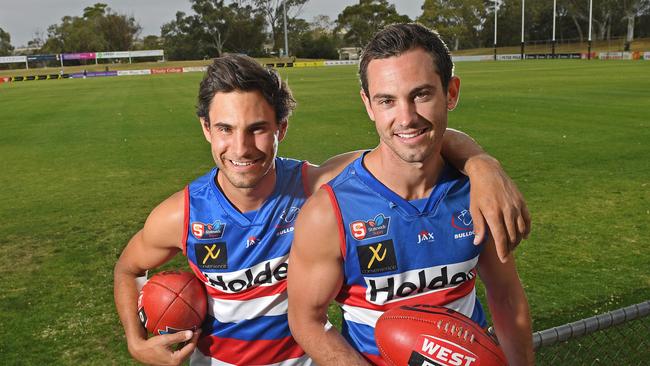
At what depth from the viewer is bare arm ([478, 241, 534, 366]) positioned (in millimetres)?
2615

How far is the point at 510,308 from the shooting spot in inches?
104

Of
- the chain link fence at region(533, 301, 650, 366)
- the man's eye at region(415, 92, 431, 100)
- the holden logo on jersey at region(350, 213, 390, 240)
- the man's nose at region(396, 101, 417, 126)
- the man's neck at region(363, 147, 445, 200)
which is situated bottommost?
the chain link fence at region(533, 301, 650, 366)

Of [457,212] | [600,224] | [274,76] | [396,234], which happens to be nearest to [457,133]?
[457,212]

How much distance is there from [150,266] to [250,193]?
2.42 ft

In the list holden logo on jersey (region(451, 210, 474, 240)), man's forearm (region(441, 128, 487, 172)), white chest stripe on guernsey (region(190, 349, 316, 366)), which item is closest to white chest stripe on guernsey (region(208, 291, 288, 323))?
white chest stripe on guernsey (region(190, 349, 316, 366))

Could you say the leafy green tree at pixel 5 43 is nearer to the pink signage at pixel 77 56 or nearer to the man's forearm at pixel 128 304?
the pink signage at pixel 77 56

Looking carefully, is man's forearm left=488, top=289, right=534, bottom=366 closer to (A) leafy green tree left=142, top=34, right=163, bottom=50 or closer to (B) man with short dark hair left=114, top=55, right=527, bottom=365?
(B) man with short dark hair left=114, top=55, right=527, bottom=365

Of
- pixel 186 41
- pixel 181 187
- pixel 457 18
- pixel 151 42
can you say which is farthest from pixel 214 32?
pixel 181 187

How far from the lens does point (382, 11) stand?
3755 inches

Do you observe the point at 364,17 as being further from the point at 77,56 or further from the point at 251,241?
the point at 251,241

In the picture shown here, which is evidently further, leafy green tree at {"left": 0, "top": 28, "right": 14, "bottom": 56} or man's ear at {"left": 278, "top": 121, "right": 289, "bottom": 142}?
leafy green tree at {"left": 0, "top": 28, "right": 14, "bottom": 56}

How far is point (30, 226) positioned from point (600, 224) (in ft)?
25.7

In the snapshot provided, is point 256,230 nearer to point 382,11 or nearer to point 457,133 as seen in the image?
point 457,133

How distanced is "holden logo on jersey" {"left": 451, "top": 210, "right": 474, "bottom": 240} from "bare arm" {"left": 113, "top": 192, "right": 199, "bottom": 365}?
1.33 m
